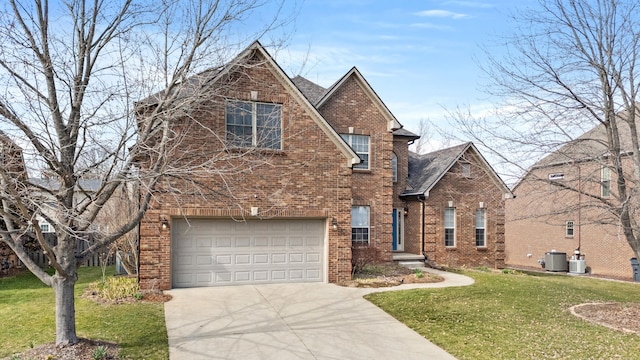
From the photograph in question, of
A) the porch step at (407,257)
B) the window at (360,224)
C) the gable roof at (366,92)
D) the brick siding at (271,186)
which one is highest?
the gable roof at (366,92)

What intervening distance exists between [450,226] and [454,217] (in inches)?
17.8

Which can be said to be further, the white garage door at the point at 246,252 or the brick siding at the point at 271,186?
the white garage door at the point at 246,252

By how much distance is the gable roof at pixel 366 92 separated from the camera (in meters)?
17.4

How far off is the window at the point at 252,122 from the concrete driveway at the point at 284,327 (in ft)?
14.4

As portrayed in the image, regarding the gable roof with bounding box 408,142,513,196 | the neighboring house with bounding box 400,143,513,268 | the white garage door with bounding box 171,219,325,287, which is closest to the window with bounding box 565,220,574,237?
the neighboring house with bounding box 400,143,513,268

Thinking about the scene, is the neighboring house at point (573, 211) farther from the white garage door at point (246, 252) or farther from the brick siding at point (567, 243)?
the white garage door at point (246, 252)

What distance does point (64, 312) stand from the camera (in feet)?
22.8

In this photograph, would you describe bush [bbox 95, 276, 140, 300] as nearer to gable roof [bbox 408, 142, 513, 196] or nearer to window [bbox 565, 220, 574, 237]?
gable roof [bbox 408, 142, 513, 196]

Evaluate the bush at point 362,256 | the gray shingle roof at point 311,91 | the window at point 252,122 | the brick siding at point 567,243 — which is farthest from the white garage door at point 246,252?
the brick siding at point 567,243

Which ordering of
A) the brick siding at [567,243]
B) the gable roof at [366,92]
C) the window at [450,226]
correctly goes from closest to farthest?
1. the gable roof at [366,92]
2. the window at [450,226]
3. the brick siding at [567,243]

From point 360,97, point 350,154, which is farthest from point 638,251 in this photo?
point 360,97

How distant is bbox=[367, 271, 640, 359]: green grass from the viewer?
24.3ft

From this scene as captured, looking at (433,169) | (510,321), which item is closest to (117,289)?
(510,321)

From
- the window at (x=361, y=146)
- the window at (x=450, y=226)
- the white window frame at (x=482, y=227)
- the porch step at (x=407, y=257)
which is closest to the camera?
the window at (x=361, y=146)
